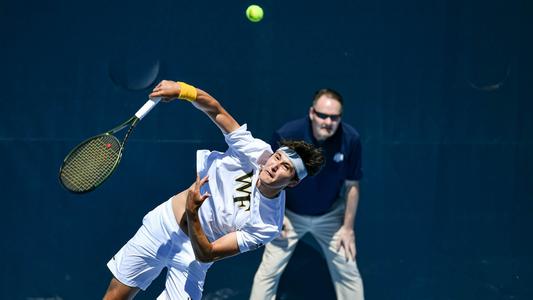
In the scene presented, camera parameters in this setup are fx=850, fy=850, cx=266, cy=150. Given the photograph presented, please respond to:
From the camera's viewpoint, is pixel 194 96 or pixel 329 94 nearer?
pixel 194 96

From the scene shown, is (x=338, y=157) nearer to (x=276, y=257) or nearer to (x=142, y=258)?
(x=276, y=257)

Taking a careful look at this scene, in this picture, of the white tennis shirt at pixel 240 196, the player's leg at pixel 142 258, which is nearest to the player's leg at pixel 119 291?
the player's leg at pixel 142 258

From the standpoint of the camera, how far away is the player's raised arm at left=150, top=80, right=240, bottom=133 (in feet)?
11.8

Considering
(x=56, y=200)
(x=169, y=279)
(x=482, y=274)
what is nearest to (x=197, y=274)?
(x=169, y=279)

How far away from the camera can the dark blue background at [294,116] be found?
14.9 ft

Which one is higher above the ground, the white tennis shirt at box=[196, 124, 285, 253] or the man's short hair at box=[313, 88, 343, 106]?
the man's short hair at box=[313, 88, 343, 106]

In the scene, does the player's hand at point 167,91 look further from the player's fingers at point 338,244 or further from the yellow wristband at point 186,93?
the player's fingers at point 338,244

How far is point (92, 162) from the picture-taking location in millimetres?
3783

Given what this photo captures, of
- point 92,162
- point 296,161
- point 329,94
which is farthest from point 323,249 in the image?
point 92,162

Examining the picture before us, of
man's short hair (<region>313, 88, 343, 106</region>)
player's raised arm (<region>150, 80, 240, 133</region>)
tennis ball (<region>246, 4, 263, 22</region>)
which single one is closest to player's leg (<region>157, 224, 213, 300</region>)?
player's raised arm (<region>150, 80, 240, 133</region>)

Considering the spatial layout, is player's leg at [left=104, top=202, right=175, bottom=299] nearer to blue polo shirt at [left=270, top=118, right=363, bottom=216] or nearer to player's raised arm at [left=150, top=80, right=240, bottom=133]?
player's raised arm at [left=150, top=80, right=240, bottom=133]

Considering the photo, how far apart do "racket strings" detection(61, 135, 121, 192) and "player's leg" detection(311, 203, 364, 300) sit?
1.26 meters

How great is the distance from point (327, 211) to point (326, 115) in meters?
0.59

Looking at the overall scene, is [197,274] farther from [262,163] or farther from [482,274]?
[482,274]
